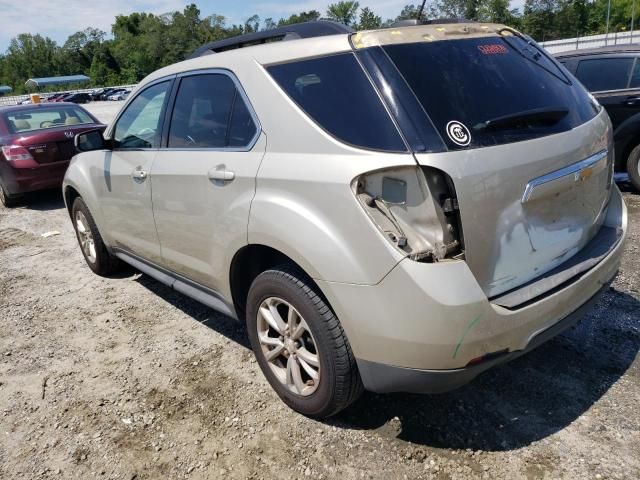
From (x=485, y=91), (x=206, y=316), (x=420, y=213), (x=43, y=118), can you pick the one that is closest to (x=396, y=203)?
(x=420, y=213)

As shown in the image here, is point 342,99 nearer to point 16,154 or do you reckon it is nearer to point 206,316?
point 206,316

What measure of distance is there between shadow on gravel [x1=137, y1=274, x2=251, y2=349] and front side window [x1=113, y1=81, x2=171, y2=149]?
131 centimetres

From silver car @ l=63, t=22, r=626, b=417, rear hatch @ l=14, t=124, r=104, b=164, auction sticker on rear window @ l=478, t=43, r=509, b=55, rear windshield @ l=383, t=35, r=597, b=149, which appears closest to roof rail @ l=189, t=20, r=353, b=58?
silver car @ l=63, t=22, r=626, b=417

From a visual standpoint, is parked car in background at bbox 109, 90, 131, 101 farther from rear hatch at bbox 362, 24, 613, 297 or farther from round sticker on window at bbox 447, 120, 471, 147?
round sticker on window at bbox 447, 120, 471, 147

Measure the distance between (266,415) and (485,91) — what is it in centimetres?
195

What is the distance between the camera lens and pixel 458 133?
2.16 meters

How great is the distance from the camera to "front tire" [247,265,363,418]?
2391 millimetres

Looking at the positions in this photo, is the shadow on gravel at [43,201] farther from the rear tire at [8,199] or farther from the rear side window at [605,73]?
the rear side window at [605,73]

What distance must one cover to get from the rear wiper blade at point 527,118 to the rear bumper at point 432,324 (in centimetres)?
62

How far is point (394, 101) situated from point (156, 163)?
6.05ft

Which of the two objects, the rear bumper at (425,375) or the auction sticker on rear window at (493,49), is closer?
the rear bumper at (425,375)

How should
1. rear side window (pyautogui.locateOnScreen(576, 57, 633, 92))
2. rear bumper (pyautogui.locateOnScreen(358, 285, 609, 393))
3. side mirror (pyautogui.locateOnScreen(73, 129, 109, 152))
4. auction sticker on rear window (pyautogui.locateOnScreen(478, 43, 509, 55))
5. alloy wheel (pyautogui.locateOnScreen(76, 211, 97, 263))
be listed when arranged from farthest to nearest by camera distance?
rear side window (pyautogui.locateOnScreen(576, 57, 633, 92)), alloy wheel (pyautogui.locateOnScreen(76, 211, 97, 263)), side mirror (pyautogui.locateOnScreen(73, 129, 109, 152)), auction sticker on rear window (pyautogui.locateOnScreen(478, 43, 509, 55)), rear bumper (pyautogui.locateOnScreen(358, 285, 609, 393))

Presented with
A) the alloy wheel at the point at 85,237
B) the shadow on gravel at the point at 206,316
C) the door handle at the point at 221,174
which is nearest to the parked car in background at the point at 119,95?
the alloy wheel at the point at 85,237

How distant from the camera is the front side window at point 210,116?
2.82 metres
